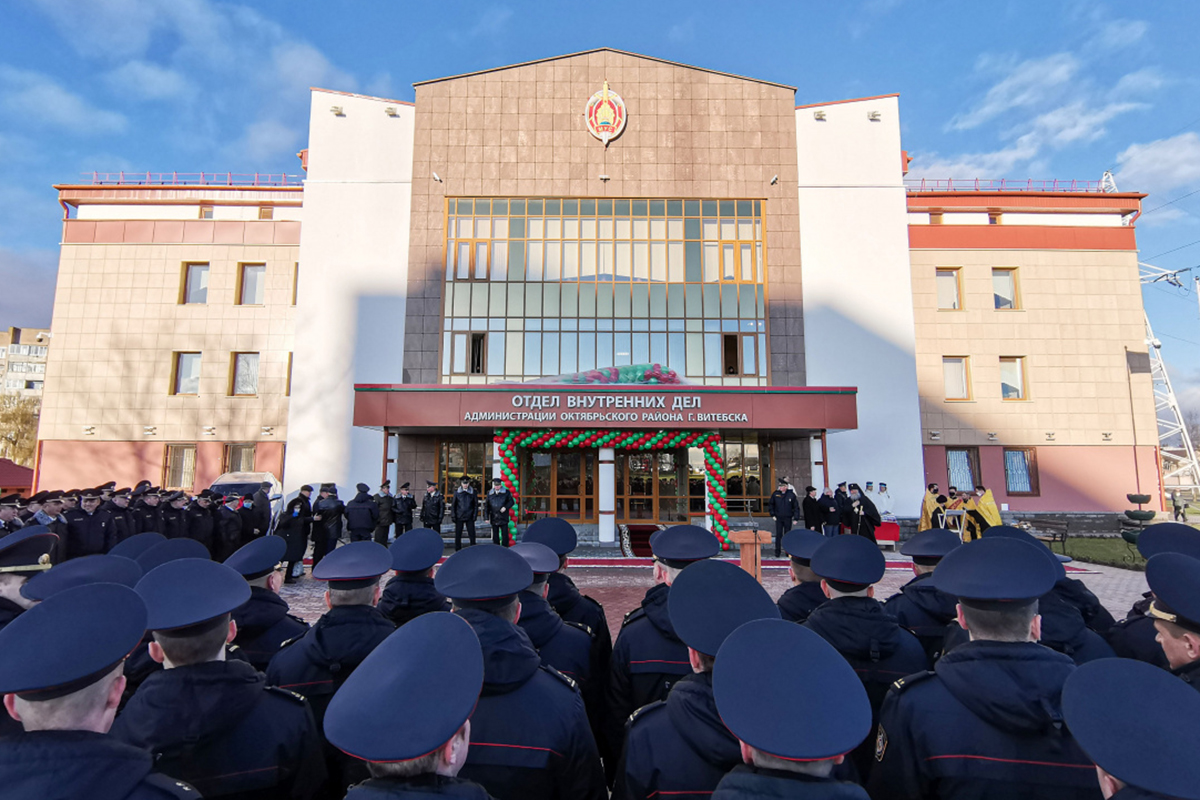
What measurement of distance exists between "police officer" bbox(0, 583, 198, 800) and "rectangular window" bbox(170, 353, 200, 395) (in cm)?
2479

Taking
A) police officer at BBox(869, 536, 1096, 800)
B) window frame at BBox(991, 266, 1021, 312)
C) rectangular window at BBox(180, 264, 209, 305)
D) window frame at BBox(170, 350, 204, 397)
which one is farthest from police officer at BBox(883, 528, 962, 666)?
rectangular window at BBox(180, 264, 209, 305)

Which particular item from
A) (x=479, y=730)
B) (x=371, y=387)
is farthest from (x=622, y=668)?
(x=371, y=387)

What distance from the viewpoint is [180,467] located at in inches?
869

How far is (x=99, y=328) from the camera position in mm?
22391

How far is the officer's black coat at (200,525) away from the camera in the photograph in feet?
36.4

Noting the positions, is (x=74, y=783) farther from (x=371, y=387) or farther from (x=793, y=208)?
(x=793, y=208)

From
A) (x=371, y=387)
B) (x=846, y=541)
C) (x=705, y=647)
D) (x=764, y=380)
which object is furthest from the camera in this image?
(x=764, y=380)

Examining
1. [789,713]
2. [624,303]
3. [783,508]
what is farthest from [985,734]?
[624,303]

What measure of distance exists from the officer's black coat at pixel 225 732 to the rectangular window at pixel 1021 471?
2531 cm

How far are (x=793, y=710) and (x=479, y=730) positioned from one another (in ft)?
4.14

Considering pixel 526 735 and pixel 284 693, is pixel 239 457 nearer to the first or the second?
pixel 284 693

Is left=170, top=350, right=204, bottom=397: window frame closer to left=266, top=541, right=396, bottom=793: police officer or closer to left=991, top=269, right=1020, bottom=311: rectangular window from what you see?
left=266, top=541, right=396, bottom=793: police officer

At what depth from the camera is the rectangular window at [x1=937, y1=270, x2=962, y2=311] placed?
22719 millimetres

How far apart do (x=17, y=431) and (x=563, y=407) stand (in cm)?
4077
